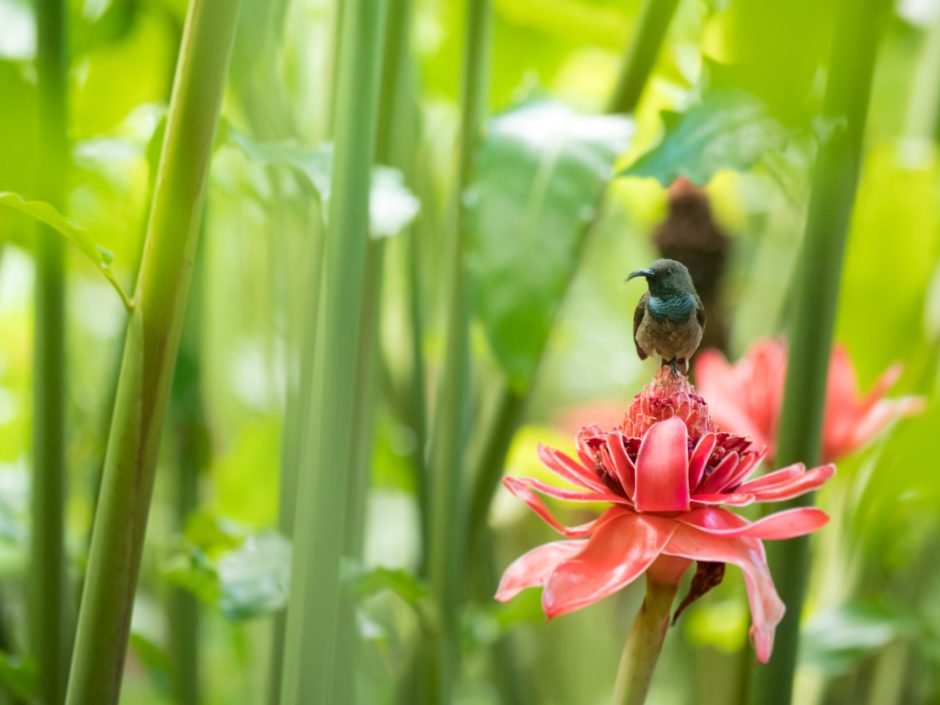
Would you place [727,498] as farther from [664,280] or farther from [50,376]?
[50,376]

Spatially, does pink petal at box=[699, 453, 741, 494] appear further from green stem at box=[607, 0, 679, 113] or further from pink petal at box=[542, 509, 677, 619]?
green stem at box=[607, 0, 679, 113]

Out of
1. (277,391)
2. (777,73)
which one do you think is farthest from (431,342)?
(777,73)

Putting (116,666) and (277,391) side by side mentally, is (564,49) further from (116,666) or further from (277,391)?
(116,666)

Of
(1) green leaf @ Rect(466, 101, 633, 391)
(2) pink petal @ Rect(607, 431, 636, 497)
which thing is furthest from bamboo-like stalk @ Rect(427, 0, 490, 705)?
(2) pink petal @ Rect(607, 431, 636, 497)

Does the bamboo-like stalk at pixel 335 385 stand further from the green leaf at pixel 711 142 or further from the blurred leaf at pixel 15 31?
the blurred leaf at pixel 15 31

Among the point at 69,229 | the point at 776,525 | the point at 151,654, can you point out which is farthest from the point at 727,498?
the point at 151,654

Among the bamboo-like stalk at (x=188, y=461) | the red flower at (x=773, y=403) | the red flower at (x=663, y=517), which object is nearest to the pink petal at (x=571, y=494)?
the red flower at (x=663, y=517)
